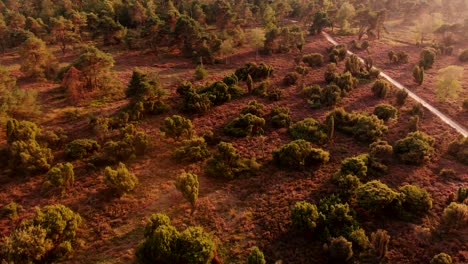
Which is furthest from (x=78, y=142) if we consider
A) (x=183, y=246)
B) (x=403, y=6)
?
(x=403, y=6)

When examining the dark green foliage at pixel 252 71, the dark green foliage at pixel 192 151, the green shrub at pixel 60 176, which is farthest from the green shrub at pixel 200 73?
the green shrub at pixel 60 176

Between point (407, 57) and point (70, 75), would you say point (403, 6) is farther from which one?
point (70, 75)

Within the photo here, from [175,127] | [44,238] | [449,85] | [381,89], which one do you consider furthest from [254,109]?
[449,85]

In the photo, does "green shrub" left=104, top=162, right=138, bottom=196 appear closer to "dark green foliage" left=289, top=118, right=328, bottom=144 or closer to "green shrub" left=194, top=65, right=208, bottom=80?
"dark green foliage" left=289, top=118, right=328, bottom=144

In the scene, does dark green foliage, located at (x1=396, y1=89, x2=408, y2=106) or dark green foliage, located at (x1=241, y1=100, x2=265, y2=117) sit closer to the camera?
dark green foliage, located at (x1=241, y1=100, x2=265, y2=117)

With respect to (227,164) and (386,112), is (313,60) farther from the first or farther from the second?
(227,164)

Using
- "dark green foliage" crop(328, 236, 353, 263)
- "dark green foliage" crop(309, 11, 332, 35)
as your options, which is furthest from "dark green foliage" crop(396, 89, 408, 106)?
"dark green foliage" crop(309, 11, 332, 35)

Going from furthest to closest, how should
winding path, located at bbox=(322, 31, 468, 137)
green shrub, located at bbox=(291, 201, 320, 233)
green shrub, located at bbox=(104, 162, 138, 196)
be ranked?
winding path, located at bbox=(322, 31, 468, 137) → green shrub, located at bbox=(104, 162, 138, 196) → green shrub, located at bbox=(291, 201, 320, 233)
